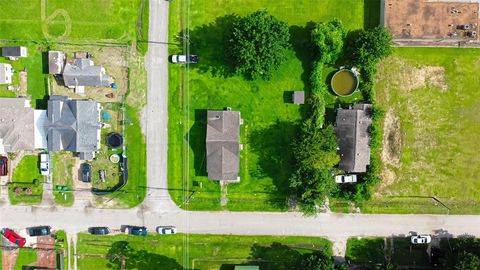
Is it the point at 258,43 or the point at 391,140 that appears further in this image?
the point at 391,140

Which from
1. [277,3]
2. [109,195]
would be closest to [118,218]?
[109,195]

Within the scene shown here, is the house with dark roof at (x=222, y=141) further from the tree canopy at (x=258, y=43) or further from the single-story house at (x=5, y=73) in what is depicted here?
the single-story house at (x=5, y=73)

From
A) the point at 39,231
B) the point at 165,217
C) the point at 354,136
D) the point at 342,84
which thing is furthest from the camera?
the point at 165,217

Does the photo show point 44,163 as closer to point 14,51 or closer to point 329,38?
point 14,51

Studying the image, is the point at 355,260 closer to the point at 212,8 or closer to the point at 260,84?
the point at 260,84

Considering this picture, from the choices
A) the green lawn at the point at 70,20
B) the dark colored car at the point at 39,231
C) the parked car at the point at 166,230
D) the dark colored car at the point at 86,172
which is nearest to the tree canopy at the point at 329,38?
the green lawn at the point at 70,20

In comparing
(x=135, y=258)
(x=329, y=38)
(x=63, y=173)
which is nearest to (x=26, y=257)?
(x=63, y=173)
